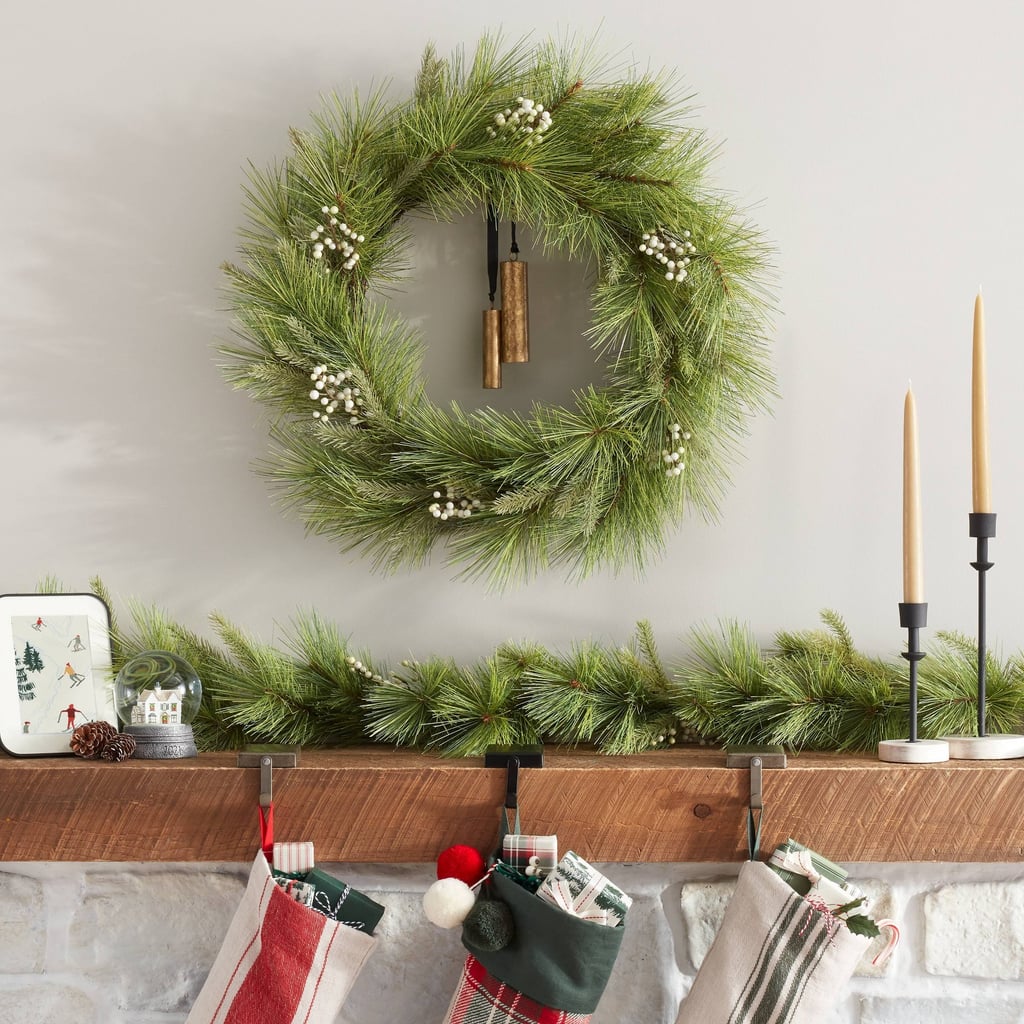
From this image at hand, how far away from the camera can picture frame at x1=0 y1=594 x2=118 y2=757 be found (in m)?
1.06

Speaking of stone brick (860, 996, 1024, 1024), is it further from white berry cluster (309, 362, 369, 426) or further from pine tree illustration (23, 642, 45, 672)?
pine tree illustration (23, 642, 45, 672)

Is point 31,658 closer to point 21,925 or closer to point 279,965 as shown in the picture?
point 21,925

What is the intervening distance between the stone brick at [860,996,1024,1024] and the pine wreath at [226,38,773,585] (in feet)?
1.78

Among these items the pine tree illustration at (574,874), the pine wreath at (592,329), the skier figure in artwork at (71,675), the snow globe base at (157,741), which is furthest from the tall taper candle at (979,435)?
the skier figure in artwork at (71,675)

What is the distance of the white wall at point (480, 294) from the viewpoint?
46.9 inches

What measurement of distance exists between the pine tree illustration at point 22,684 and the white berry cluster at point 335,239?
1.78ft

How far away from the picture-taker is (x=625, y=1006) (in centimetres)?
105

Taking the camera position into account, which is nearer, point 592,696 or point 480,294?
point 592,696

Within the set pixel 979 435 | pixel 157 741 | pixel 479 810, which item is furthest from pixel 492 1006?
pixel 979 435

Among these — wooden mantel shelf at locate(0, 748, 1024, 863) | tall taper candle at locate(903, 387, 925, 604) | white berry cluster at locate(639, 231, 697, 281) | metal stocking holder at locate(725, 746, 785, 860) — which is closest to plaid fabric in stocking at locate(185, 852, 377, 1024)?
wooden mantel shelf at locate(0, 748, 1024, 863)

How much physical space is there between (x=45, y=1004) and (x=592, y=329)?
95 cm

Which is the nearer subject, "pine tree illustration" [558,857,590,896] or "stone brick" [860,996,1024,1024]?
"pine tree illustration" [558,857,590,896]

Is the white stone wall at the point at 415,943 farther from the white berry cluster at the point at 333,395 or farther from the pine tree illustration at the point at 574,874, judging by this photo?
the white berry cluster at the point at 333,395

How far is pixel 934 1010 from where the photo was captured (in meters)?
1.04
